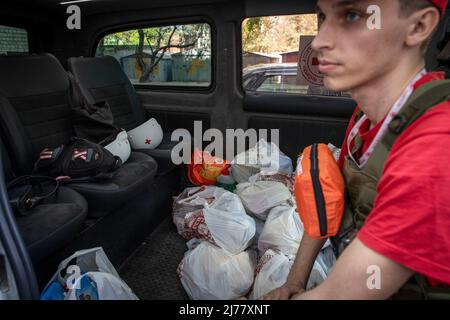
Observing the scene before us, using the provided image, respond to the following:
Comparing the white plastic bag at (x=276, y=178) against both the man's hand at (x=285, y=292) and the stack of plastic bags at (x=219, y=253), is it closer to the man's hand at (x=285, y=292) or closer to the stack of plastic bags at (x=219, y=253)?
the stack of plastic bags at (x=219, y=253)

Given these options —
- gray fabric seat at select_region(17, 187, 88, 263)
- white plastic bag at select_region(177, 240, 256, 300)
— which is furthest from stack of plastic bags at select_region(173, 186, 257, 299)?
gray fabric seat at select_region(17, 187, 88, 263)

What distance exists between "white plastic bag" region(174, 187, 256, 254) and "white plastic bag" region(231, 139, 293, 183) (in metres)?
0.33

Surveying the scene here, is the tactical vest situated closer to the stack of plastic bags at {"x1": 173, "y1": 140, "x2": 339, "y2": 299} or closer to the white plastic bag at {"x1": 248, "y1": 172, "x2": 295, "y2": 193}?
the stack of plastic bags at {"x1": 173, "y1": 140, "x2": 339, "y2": 299}

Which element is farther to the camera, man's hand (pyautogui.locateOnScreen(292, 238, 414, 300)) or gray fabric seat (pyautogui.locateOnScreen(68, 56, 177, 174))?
gray fabric seat (pyautogui.locateOnScreen(68, 56, 177, 174))

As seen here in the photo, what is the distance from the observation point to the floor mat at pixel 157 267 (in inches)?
77.4

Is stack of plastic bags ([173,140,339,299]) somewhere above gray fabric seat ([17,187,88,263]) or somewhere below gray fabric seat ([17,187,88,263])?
below

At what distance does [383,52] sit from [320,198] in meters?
0.41

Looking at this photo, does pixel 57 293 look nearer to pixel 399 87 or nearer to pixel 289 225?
pixel 289 225

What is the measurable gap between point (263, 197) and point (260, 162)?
1.59ft

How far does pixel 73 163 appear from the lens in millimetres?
1982

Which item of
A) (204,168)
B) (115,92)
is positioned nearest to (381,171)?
(204,168)

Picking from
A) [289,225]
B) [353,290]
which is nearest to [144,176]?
[289,225]

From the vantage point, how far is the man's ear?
28.0 inches

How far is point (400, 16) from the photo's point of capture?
710mm
